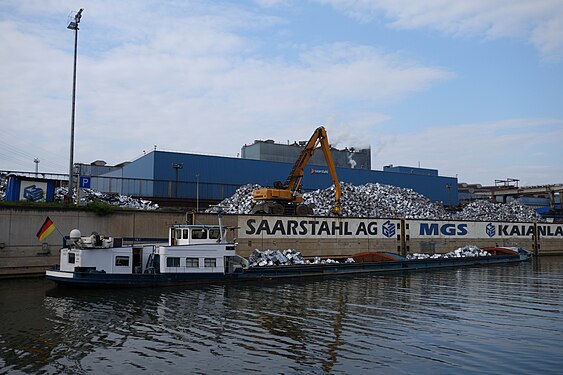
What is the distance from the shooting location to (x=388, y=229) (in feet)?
139

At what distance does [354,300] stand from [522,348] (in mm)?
9029

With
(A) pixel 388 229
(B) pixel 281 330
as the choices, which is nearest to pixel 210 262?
(B) pixel 281 330

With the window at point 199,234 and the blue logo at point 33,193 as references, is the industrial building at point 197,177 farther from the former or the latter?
the window at point 199,234

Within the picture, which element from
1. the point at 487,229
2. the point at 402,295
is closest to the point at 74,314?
the point at 402,295

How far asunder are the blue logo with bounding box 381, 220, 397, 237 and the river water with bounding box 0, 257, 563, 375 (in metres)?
16.4

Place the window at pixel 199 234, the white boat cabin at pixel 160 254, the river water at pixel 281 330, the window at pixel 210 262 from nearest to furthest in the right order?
Result: the river water at pixel 281 330 < the white boat cabin at pixel 160 254 < the window at pixel 210 262 < the window at pixel 199 234

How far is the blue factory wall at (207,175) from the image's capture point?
169ft

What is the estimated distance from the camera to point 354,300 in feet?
71.5

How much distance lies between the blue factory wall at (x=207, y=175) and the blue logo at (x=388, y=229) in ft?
34.8

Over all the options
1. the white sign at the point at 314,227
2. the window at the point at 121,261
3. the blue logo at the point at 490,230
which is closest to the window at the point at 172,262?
the window at the point at 121,261

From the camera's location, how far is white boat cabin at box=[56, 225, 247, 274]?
24.2 m

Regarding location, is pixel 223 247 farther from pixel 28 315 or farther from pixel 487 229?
pixel 487 229

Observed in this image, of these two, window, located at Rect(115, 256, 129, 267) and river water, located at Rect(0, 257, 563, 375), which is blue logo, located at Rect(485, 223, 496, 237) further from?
window, located at Rect(115, 256, 129, 267)

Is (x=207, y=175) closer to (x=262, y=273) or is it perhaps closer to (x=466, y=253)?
(x=262, y=273)
